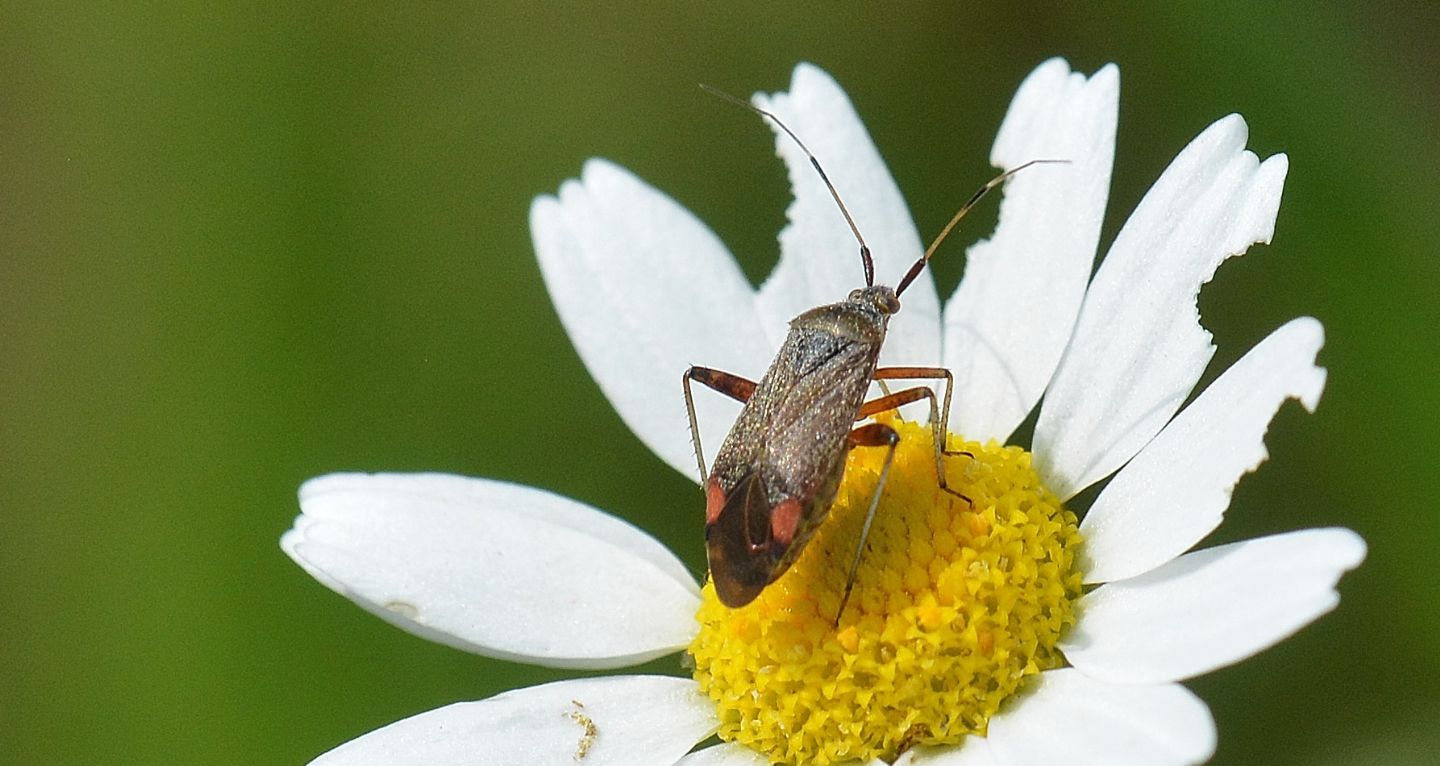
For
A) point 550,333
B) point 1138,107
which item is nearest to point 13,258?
point 550,333

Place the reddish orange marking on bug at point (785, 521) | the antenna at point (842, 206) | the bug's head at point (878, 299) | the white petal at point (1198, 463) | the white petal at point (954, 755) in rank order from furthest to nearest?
the antenna at point (842, 206), the bug's head at point (878, 299), the reddish orange marking on bug at point (785, 521), the white petal at point (954, 755), the white petal at point (1198, 463)

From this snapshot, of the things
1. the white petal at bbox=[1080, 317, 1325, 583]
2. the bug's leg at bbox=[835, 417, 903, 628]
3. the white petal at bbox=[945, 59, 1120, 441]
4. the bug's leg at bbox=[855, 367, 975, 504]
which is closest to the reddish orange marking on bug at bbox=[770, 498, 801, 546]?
the bug's leg at bbox=[835, 417, 903, 628]

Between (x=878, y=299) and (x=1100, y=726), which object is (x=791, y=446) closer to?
(x=878, y=299)

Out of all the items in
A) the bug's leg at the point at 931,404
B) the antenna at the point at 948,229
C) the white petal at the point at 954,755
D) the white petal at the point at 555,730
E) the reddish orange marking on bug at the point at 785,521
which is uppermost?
the antenna at the point at 948,229

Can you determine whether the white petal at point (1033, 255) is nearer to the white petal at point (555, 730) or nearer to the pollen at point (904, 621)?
the pollen at point (904, 621)

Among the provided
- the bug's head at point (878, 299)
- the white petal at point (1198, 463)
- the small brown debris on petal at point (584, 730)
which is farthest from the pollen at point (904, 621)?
the bug's head at point (878, 299)

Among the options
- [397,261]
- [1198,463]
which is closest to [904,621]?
[1198,463]
